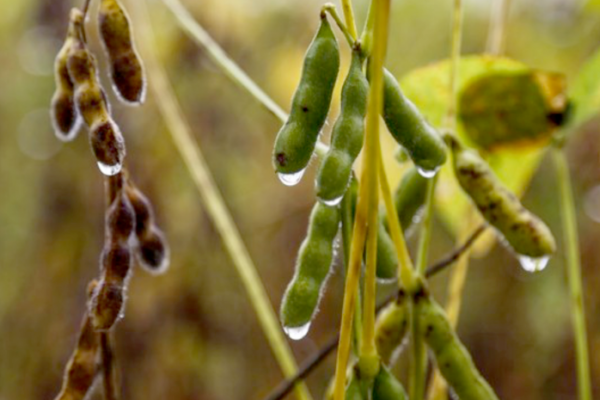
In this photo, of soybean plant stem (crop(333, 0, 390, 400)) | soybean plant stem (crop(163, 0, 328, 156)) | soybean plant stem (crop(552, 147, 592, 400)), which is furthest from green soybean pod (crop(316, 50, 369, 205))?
soybean plant stem (crop(552, 147, 592, 400))

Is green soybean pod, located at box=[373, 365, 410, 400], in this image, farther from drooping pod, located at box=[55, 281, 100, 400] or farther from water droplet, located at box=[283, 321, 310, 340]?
drooping pod, located at box=[55, 281, 100, 400]

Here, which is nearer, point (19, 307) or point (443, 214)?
point (443, 214)

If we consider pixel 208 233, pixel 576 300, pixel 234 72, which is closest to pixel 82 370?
pixel 234 72

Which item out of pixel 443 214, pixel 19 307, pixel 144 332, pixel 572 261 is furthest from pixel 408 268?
pixel 19 307

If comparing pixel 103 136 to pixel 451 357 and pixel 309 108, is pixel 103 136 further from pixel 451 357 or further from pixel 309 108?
pixel 451 357

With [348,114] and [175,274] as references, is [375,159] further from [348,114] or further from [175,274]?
[175,274]

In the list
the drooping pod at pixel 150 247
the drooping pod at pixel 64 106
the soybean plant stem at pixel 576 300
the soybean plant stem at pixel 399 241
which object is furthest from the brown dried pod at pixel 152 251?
the soybean plant stem at pixel 576 300
